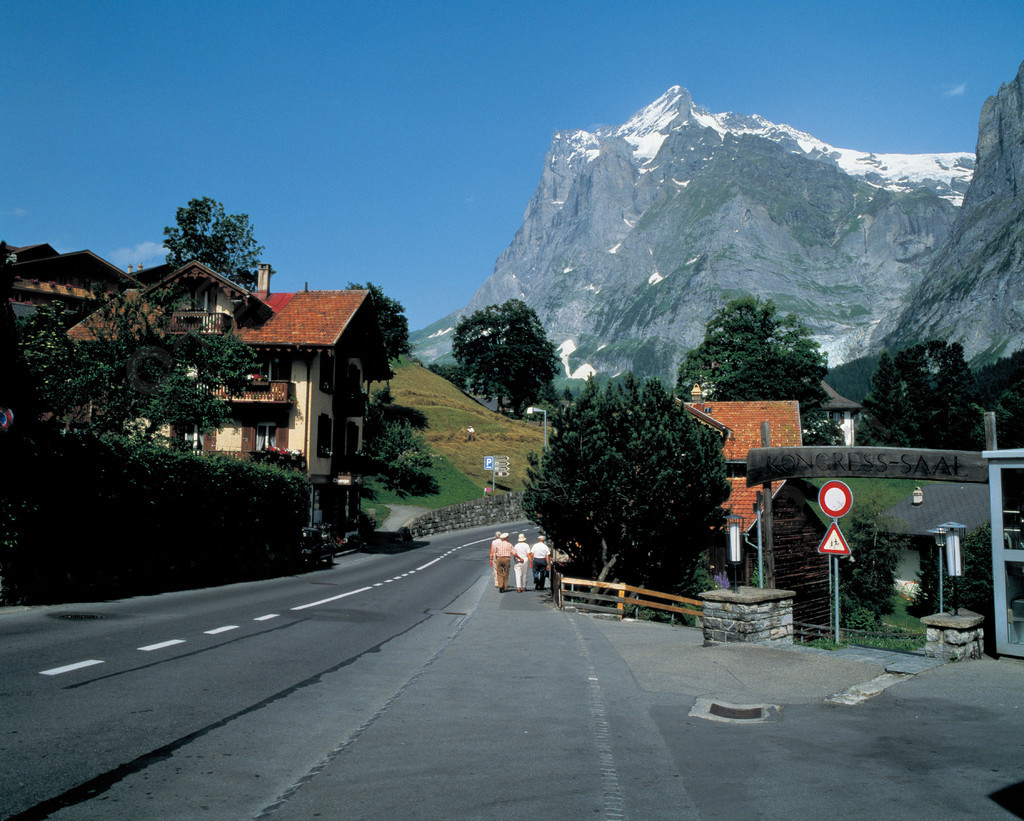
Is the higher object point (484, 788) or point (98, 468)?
point (98, 468)

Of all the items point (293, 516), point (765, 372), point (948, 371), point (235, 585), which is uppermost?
point (948, 371)

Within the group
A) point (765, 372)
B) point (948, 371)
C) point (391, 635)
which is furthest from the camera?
point (948, 371)

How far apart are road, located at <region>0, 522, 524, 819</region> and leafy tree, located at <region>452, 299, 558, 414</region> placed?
86263mm

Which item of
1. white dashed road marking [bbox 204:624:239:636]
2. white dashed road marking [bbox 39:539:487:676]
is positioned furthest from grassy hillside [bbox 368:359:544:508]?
white dashed road marking [bbox 204:624:239:636]

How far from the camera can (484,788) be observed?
5602 millimetres

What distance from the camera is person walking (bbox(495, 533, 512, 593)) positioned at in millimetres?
24734

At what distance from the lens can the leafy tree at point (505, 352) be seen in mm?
103000

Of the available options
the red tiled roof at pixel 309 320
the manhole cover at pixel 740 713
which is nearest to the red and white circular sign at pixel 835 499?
the manhole cover at pixel 740 713

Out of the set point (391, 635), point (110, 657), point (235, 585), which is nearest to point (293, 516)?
point (235, 585)

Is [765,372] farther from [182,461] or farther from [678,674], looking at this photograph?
[678,674]

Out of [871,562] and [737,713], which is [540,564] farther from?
[871,562]

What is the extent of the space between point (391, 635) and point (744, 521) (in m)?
19.5

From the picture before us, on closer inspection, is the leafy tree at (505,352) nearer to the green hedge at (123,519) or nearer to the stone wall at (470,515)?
the stone wall at (470,515)

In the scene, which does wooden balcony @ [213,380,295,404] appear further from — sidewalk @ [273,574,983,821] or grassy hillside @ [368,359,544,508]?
sidewalk @ [273,574,983,821]
